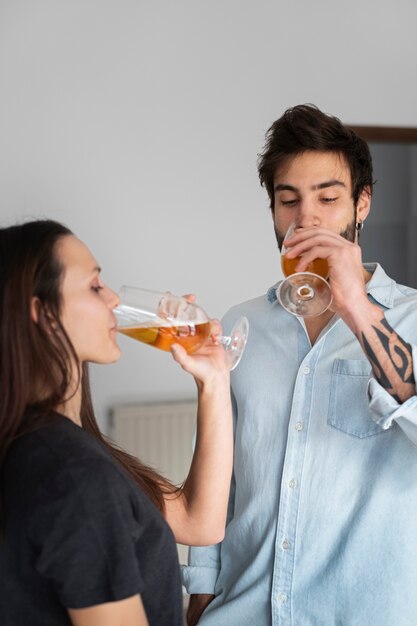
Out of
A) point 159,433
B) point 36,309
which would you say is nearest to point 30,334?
point 36,309

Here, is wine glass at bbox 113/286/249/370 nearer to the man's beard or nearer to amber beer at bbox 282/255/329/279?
amber beer at bbox 282/255/329/279

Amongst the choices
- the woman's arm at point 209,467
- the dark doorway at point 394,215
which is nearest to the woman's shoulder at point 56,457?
the woman's arm at point 209,467

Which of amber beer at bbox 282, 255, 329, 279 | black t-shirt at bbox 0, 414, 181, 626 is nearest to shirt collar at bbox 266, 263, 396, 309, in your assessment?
amber beer at bbox 282, 255, 329, 279

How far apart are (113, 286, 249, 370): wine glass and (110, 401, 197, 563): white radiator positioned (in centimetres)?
231

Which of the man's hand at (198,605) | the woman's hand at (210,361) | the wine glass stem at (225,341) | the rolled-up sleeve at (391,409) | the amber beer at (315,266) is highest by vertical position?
the amber beer at (315,266)

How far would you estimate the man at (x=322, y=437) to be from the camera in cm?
136

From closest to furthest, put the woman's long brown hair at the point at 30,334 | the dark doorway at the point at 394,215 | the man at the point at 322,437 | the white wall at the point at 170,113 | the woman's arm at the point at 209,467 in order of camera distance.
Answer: the woman's long brown hair at the point at 30,334 < the man at the point at 322,437 < the woman's arm at the point at 209,467 < the white wall at the point at 170,113 < the dark doorway at the point at 394,215

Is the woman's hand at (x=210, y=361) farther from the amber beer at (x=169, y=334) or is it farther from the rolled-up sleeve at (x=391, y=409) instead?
the rolled-up sleeve at (x=391, y=409)

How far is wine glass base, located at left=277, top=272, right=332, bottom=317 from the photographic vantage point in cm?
140

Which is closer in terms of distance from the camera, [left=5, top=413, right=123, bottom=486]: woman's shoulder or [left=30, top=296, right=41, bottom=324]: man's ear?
[left=5, top=413, right=123, bottom=486]: woman's shoulder

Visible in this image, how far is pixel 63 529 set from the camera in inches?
38.3

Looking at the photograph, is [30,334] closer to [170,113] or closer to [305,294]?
[305,294]

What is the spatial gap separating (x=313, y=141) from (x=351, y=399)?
586 millimetres

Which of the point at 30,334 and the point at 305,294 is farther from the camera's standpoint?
the point at 305,294
